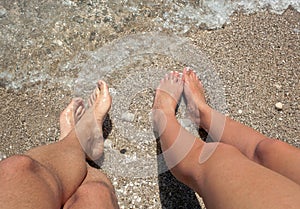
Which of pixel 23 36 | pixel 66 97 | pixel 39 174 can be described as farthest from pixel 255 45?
pixel 39 174

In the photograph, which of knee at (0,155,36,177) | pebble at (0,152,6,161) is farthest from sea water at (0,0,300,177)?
knee at (0,155,36,177)

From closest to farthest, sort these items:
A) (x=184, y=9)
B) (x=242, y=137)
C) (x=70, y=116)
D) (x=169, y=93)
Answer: (x=242, y=137), (x=70, y=116), (x=169, y=93), (x=184, y=9)

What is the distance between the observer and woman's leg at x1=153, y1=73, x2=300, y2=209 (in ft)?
4.68

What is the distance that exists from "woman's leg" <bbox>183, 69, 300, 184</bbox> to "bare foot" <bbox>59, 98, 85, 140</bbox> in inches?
23.7

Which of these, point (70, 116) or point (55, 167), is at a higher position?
point (55, 167)

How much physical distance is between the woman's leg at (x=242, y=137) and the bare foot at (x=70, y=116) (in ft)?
1.97

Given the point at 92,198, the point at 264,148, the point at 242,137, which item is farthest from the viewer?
the point at 242,137

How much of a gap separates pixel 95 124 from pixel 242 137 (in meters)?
0.76

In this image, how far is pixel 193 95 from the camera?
2.41m

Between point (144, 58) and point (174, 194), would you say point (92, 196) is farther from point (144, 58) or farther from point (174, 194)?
point (144, 58)

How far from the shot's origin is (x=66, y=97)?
2.44 meters

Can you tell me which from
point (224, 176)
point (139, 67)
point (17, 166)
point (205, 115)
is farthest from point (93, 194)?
point (139, 67)

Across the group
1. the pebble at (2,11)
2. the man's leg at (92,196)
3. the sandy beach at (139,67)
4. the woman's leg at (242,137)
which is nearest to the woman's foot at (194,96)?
the woman's leg at (242,137)

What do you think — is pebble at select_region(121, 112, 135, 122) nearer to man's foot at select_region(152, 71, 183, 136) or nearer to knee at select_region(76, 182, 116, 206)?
man's foot at select_region(152, 71, 183, 136)
